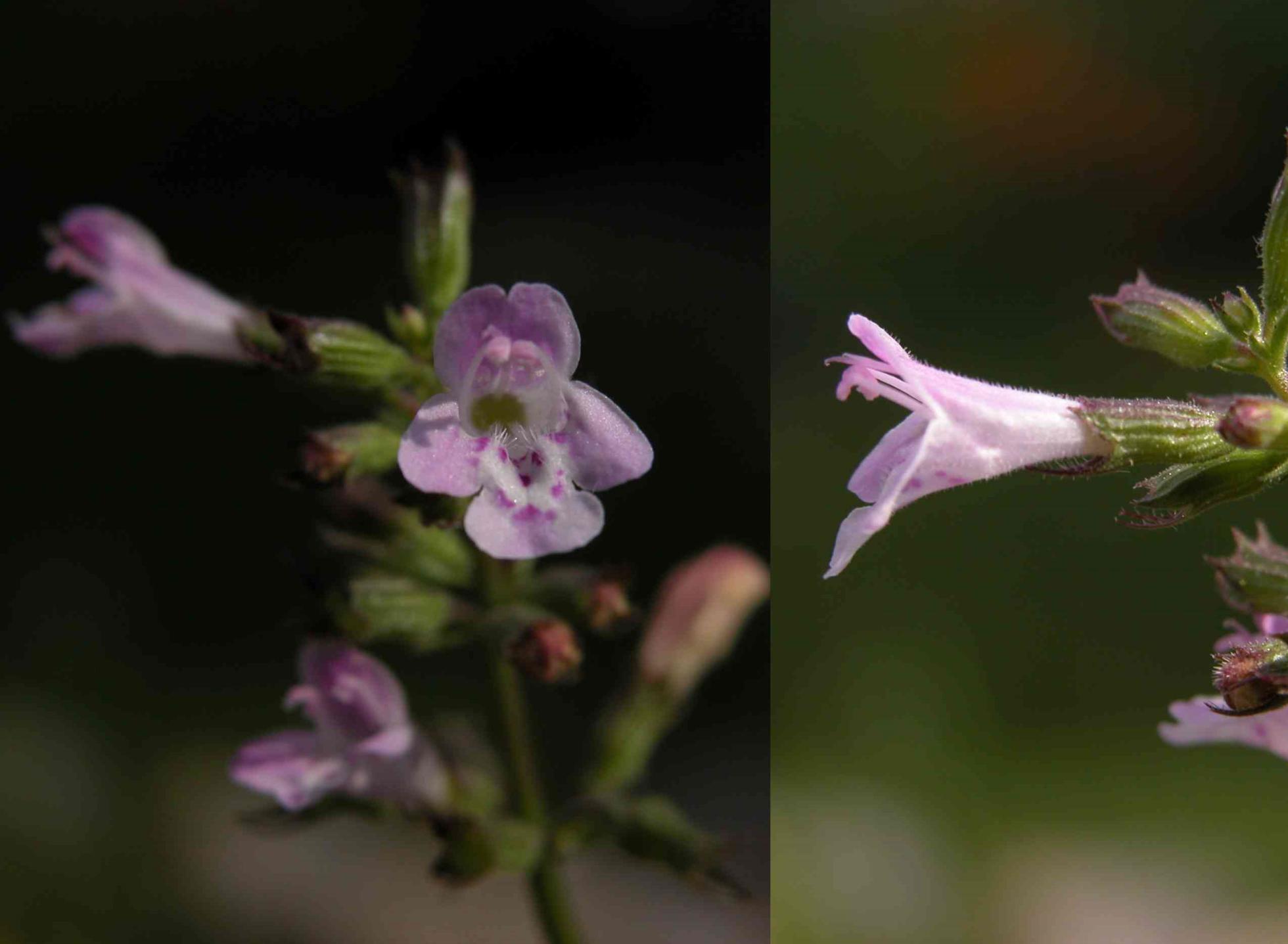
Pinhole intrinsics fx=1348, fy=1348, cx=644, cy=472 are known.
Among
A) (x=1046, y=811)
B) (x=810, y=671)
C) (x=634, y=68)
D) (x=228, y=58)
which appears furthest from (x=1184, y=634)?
(x=228, y=58)

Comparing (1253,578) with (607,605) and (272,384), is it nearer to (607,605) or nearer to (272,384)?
(607,605)

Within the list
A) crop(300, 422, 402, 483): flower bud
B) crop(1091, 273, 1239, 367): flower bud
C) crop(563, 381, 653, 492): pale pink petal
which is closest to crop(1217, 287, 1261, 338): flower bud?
crop(1091, 273, 1239, 367): flower bud

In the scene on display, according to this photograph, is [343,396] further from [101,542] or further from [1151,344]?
[101,542]

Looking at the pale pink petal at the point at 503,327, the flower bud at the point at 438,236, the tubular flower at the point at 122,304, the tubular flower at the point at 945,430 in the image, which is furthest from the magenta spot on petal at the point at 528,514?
the tubular flower at the point at 122,304

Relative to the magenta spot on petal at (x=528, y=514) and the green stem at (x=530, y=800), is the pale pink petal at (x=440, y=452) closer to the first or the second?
the magenta spot on petal at (x=528, y=514)

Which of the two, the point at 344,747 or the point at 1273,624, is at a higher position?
the point at 1273,624

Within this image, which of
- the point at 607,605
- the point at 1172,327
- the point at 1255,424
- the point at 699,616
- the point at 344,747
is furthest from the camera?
the point at 699,616

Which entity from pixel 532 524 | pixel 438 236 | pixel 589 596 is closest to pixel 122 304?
pixel 438 236

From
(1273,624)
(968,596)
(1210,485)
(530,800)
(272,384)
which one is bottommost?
(968,596)
